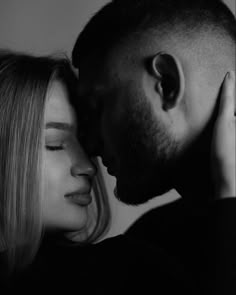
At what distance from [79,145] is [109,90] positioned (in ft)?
0.48

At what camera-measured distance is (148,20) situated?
1075mm

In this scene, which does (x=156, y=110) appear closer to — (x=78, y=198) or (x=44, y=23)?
(x=78, y=198)

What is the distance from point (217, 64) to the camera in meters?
1.05

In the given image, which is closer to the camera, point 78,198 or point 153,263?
point 153,263

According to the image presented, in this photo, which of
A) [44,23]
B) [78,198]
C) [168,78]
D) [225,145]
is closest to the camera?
[225,145]

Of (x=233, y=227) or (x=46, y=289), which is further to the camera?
(x=46, y=289)

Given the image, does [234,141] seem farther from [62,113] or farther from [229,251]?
[62,113]

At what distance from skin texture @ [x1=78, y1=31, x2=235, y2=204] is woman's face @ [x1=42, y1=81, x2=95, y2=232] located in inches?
2.1

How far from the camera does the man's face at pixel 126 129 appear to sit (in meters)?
1.09

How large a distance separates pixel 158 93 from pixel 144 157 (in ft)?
0.48

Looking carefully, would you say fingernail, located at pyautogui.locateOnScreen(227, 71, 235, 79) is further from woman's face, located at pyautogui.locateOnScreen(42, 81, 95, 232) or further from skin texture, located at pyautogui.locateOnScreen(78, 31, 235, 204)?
woman's face, located at pyautogui.locateOnScreen(42, 81, 95, 232)

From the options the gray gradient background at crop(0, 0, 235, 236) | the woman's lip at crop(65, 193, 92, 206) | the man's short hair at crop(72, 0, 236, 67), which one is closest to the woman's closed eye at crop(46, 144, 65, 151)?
the woman's lip at crop(65, 193, 92, 206)

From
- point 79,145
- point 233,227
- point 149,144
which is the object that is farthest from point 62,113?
point 233,227

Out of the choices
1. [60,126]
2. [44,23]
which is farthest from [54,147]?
[44,23]
